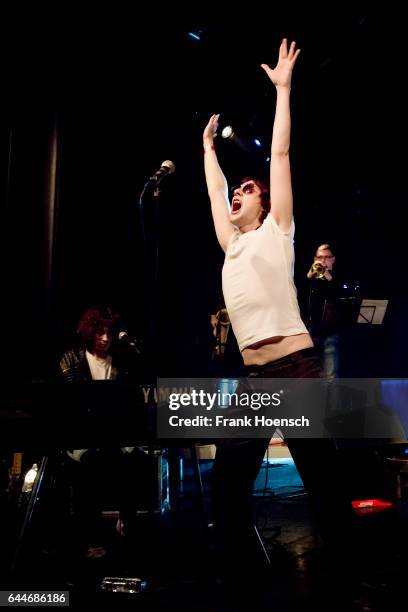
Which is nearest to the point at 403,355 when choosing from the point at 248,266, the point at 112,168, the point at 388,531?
the point at 388,531

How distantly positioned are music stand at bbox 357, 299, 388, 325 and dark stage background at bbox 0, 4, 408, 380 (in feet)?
0.94

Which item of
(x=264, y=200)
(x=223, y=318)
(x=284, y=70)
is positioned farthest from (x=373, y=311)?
(x=284, y=70)

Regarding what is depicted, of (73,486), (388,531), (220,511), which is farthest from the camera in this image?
(73,486)

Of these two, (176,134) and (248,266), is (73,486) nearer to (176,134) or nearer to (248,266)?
(248,266)

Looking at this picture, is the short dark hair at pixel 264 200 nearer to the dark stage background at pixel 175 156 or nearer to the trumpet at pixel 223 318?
the dark stage background at pixel 175 156

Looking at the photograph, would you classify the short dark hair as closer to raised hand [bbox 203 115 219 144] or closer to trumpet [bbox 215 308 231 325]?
raised hand [bbox 203 115 219 144]

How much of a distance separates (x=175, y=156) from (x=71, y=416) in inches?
182

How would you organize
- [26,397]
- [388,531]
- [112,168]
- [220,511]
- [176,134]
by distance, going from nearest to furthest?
[220,511]
[26,397]
[388,531]
[176,134]
[112,168]

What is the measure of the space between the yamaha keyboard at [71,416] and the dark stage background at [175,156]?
4.18ft

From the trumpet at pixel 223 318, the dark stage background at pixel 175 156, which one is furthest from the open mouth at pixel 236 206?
the trumpet at pixel 223 318

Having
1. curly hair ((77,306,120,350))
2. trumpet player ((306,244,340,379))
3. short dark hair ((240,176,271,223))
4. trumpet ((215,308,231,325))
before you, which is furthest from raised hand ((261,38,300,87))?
trumpet ((215,308,231,325))

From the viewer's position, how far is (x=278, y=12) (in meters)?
3.84

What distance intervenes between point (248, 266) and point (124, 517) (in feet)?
7.56

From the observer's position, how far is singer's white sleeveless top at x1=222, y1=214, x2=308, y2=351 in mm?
1754
